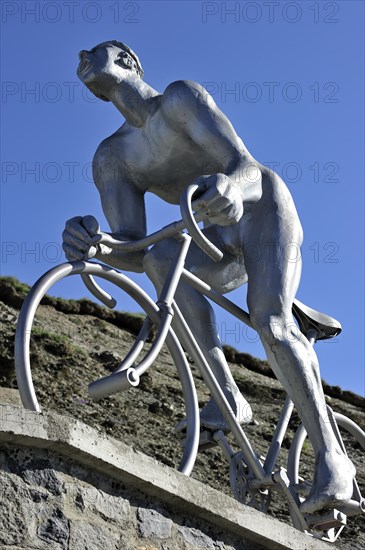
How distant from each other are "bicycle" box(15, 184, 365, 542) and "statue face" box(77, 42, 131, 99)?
894 millimetres

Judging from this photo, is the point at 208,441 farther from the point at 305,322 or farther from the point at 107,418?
the point at 107,418

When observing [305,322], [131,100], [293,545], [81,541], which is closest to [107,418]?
[305,322]

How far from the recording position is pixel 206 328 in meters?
6.14

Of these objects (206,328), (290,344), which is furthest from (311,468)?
(290,344)

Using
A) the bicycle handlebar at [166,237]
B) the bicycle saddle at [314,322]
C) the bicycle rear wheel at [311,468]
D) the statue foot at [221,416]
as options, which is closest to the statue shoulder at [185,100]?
the bicycle handlebar at [166,237]

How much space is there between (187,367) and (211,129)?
45.0 inches

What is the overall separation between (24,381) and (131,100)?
6.58 feet

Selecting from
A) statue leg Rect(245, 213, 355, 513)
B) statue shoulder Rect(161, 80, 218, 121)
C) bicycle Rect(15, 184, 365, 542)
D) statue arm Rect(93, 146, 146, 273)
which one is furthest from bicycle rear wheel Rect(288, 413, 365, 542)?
statue shoulder Rect(161, 80, 218, 121)

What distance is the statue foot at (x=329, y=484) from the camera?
5398mm

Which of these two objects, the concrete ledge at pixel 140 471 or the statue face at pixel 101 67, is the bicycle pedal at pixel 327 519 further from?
the statue face at pixel 101 67

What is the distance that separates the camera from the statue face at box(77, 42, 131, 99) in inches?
237

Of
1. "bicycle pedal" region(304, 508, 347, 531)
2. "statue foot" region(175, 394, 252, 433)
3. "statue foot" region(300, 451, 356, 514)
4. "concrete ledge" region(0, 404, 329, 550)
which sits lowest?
"concrete ledge" region(0, 404, 329, 550)

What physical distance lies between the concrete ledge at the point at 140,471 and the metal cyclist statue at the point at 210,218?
604 millimetres

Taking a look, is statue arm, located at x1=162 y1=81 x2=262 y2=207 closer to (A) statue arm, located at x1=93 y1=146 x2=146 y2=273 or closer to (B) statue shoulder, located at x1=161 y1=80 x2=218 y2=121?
(B) statue shoulder, located at x1=161 y1=80 x2=218 y2=121
